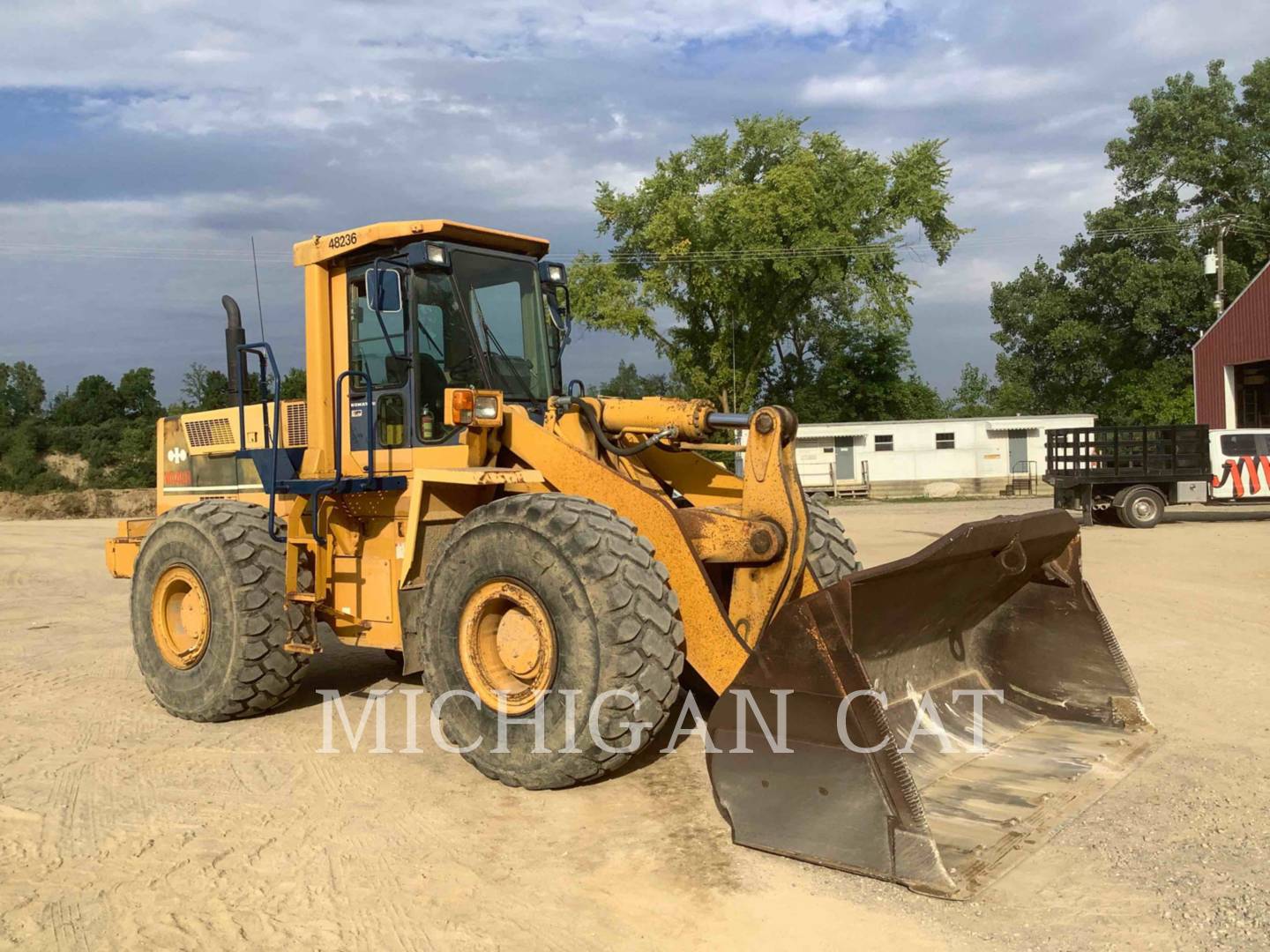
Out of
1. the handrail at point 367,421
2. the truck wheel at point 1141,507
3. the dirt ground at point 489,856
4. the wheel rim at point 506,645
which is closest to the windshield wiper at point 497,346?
the handrail at point 367,421

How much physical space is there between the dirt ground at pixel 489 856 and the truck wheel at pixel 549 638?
1.01ft

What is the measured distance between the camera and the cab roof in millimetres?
6391

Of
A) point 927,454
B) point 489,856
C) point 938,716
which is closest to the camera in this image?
point 489,856

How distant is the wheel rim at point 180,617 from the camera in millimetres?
6828

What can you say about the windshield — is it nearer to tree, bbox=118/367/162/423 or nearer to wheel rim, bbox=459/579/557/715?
wheel rim, bbox=459/579/557/715

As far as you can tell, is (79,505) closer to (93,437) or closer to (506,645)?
(93,437)

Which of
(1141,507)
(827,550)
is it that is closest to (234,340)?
(827,550)

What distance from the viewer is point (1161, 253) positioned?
4553cm

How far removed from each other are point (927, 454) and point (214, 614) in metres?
31.6

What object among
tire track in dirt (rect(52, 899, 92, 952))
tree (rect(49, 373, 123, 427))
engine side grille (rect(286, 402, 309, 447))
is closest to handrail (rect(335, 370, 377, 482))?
engine side grille (rect(286, 402, 309, 447))

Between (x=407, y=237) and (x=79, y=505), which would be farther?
(x=79, y=505)

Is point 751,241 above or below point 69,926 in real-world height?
above

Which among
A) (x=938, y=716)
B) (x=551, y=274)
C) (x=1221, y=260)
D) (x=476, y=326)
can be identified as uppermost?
(x=1221, y=260)

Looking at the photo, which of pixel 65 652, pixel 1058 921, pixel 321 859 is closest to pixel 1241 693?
pixel 1058 921
